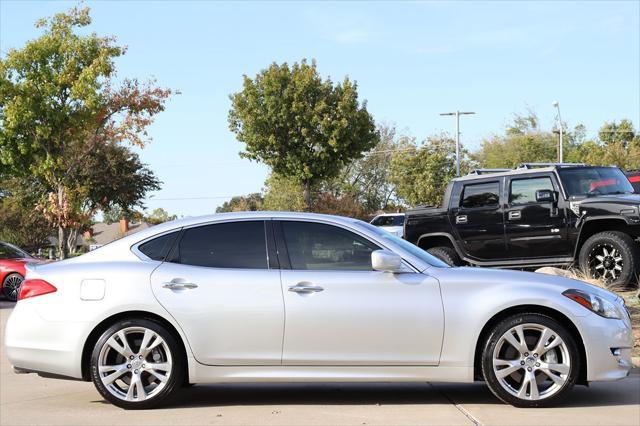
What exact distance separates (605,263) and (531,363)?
6.85m

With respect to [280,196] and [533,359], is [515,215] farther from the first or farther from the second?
[280,196]

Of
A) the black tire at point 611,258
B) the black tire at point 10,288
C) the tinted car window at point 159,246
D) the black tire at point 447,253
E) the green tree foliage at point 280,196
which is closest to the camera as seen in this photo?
the tinted car window at point 159,246

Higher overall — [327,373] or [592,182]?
[592,182]

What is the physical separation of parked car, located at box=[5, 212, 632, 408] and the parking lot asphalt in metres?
0.23

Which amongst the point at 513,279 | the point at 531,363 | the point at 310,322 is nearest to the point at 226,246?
the point at 310,322

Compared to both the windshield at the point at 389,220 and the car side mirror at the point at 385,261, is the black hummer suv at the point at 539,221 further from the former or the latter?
the windshield at the point at 389,220

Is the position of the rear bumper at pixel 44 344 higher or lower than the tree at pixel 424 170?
lower

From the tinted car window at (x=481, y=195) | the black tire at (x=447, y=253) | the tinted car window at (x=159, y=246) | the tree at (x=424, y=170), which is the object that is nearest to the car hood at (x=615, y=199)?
the tinted car window at (x=481, y=195)

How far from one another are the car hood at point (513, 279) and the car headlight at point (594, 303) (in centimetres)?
5

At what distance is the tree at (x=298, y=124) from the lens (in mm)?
40656

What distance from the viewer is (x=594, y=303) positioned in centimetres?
637

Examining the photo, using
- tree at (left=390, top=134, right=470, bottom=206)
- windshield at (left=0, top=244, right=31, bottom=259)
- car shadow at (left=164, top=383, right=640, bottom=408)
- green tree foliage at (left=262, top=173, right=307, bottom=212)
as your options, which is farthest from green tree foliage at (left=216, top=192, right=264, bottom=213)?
car shadow at (left=164, top=383, right=640, bottom=408)

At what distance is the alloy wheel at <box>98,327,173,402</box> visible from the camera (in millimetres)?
6414

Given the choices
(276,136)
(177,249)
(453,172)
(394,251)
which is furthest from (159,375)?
(453,172)
